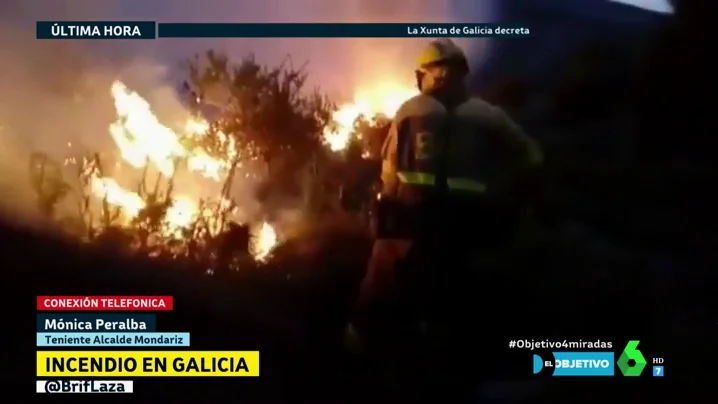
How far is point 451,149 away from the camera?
1165mm

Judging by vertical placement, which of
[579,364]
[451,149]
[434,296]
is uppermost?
[451,149]

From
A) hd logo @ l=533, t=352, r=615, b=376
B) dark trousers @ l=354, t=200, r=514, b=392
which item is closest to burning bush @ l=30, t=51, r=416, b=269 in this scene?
dark trousers @ l=354, t=200, r=514, b=392

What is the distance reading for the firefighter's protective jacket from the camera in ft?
3.82

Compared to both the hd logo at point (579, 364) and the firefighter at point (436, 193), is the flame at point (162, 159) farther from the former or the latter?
the hd logo at point (579, 364)

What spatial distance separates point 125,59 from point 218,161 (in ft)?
0.79

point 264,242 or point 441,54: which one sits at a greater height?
point 441,54

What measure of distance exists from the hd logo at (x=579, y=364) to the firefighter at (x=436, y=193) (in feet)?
0.68

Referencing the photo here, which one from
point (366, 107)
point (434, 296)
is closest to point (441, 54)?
point (366, 107)

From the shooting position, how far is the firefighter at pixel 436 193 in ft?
3.82

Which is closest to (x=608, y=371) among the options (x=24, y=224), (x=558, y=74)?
(x=558, y=74)

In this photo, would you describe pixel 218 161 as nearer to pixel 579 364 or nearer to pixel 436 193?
pixel 436 193

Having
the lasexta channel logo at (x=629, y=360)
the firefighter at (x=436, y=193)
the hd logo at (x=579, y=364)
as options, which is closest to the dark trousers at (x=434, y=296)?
the firefighter at (x=436, y=193)

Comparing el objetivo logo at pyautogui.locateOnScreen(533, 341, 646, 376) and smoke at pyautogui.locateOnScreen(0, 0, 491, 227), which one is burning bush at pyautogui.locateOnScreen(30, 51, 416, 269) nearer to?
smoke at pyautogui.locateOnScreen(0, 0, 491, 227)

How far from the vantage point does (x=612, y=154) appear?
3.85ft
